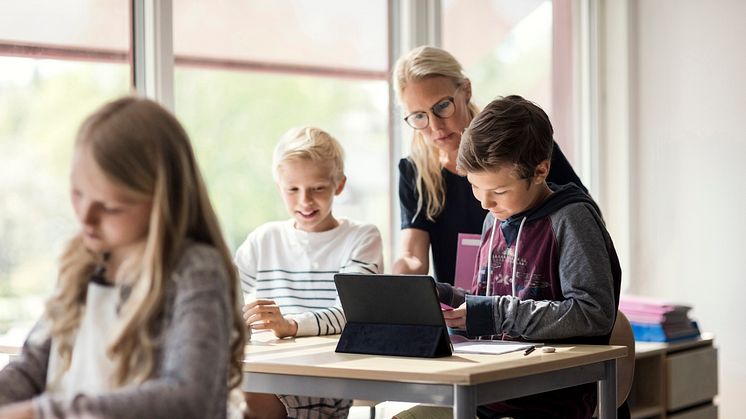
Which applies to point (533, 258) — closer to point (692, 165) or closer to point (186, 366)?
point (186, 366)

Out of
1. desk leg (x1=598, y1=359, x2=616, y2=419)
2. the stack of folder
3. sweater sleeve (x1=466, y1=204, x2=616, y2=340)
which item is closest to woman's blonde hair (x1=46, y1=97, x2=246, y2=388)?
sweater sleeve (x1=466, y1=204, x2=616, y2=340)

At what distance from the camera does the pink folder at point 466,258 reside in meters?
2.84

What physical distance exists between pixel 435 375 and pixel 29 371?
683 millimetres

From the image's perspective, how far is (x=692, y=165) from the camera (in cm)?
461

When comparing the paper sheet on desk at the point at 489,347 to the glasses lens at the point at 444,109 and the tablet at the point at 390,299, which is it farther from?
the glasses lens at the point at 444,109

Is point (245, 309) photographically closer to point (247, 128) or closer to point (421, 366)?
point (421, 366)

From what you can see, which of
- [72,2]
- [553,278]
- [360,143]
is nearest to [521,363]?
[553,278]

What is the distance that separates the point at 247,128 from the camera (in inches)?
142

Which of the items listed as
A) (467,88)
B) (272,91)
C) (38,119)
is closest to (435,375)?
(467,88)

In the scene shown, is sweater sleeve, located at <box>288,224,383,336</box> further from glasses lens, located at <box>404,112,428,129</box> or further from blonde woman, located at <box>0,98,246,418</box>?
blonde woman, located at <box>0,98,246,418</box>

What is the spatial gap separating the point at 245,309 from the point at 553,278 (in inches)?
27.8

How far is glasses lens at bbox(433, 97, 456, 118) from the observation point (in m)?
2.93

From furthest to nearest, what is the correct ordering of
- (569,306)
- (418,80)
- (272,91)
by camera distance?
(272,91) < (418,80) < (569,306)

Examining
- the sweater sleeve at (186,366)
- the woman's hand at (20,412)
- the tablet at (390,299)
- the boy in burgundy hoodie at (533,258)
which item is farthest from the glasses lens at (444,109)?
the woman's hand at (20,412)
